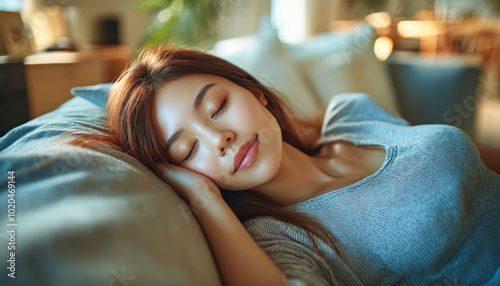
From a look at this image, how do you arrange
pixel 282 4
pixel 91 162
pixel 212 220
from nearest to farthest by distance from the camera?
pixel 91 162 → pixel 212 220 → pixel 282 4

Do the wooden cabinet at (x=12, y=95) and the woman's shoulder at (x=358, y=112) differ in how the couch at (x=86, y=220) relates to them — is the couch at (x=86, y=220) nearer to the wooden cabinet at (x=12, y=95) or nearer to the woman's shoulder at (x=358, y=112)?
the wooden cabinet at (x=12, y=95)

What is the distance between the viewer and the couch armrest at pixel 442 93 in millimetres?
2029

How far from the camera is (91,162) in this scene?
60cm

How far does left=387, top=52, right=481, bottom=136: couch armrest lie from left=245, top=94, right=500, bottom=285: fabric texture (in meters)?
1.20

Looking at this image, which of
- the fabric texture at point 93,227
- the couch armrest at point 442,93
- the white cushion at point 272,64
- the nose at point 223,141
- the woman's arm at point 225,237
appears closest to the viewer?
the fabric texture at point 93,227

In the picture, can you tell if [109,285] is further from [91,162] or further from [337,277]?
[337,277]

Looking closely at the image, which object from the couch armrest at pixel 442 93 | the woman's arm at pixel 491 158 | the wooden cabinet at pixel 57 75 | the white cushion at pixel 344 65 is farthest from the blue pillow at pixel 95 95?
the couch armrest at pixel 442 93

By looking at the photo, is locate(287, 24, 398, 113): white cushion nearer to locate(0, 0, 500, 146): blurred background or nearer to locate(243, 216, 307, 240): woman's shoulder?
locate(0, 0, 500, 146): blurred background

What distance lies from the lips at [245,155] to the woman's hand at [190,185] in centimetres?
7

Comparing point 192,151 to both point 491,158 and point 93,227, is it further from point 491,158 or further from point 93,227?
point 491,158

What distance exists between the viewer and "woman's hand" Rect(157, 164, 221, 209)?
77 cm

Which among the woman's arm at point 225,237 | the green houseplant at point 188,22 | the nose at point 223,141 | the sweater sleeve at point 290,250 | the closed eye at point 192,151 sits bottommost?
the sweater sleeve at point 290,250

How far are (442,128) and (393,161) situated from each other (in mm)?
173

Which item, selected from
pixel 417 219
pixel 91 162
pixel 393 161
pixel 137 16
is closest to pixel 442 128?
pixel 393 161
